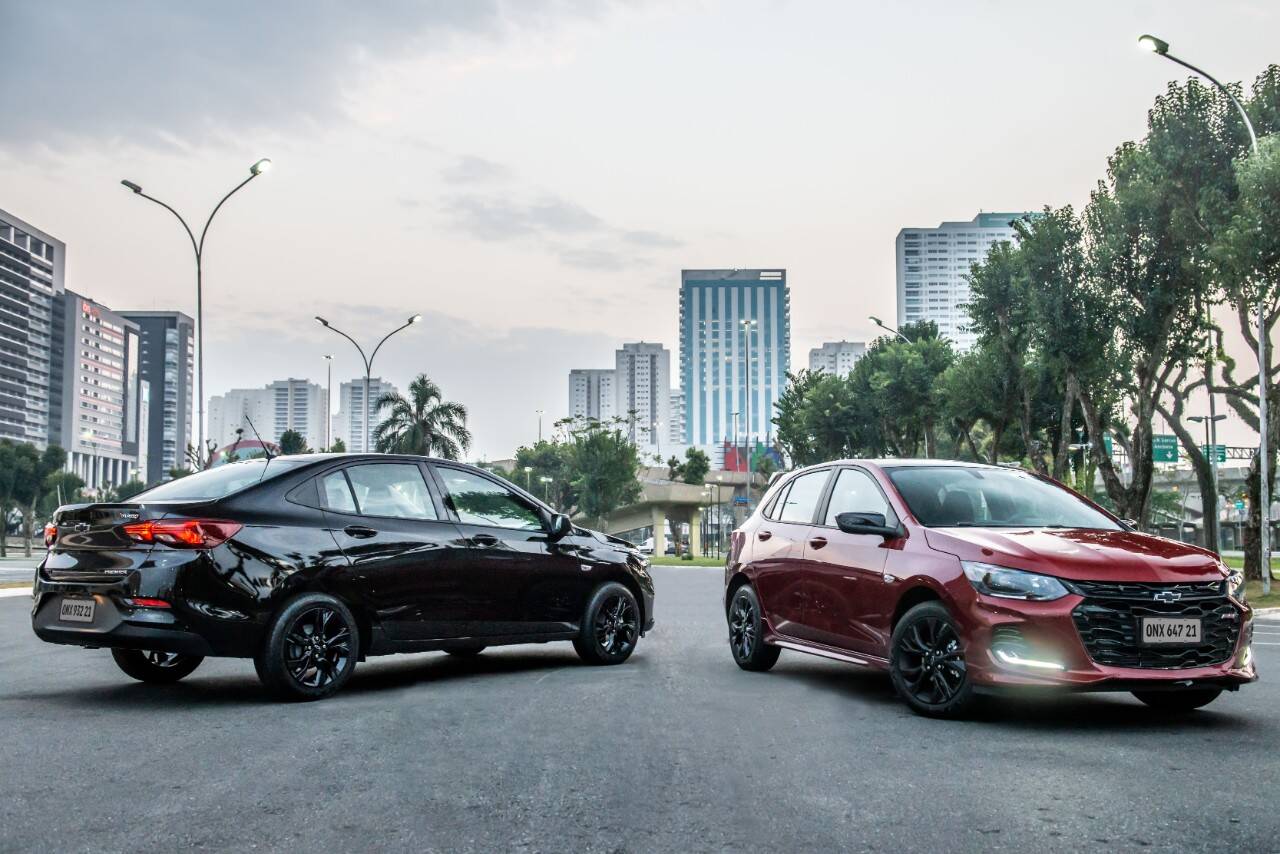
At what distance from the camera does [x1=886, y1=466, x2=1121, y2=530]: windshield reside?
26.8 feet

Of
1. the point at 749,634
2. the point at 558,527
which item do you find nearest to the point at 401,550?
Result: the point at 558,527

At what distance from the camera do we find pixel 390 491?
9094mm

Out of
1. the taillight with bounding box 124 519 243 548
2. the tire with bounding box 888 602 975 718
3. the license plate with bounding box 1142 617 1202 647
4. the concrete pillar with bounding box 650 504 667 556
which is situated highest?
the taillight with bounding box 124 519 243 548

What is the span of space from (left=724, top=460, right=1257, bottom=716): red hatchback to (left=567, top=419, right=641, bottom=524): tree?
7375 cm

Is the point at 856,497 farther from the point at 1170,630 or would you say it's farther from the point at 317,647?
the point at 317,647

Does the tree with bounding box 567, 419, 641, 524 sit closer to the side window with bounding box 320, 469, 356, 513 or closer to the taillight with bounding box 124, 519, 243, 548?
the side window with bounding box 320, 469, 356, 513

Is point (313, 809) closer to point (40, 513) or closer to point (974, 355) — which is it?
point (974, 355)

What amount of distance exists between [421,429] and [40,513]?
84.9 m

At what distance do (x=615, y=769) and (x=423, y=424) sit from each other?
65.9m

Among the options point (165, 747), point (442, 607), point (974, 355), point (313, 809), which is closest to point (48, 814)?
point (313, 809)

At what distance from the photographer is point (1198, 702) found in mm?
7586

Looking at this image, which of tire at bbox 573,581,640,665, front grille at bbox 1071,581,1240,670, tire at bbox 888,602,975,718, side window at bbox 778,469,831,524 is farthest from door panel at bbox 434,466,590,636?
front grille at bbox 1071,581,1240,670

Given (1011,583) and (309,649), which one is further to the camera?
(309,649)

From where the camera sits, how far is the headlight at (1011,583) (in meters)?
7.03
